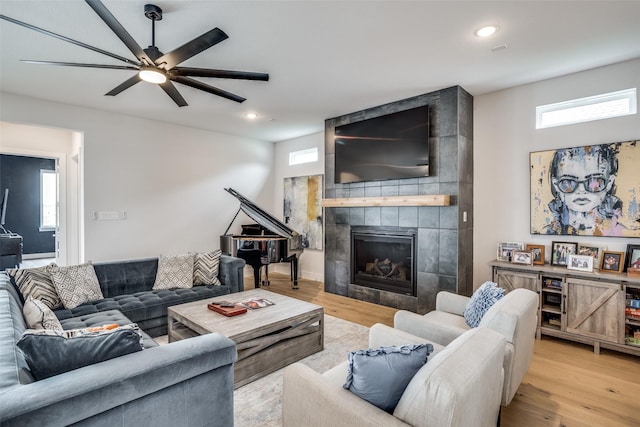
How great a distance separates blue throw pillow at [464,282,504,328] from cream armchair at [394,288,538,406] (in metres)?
0.10

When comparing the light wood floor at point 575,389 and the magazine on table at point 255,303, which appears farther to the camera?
the magazine on table at point 255,303

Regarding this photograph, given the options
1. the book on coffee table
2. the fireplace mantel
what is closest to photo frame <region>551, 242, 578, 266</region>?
the fireplace mantel

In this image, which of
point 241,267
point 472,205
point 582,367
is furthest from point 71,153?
point 582,367

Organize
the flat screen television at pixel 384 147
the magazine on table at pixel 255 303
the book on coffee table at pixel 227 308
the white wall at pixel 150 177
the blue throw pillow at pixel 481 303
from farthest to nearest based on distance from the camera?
the white wall at pixel 150 177 → the flat screen television at pixel 384 147 → the magazine on table at pixel 255 303 → the book on coffee table at pixel 227 308 → the blue throw pillow at pixel 481 303

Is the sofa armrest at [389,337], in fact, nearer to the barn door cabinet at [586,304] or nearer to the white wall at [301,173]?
the barn door cabinet at [586,304]

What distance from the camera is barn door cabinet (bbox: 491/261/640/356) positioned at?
9.48 ft

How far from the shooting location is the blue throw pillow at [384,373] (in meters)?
1.26

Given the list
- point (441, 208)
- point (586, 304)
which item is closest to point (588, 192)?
point (586, 304)

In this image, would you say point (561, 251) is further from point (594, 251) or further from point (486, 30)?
point (486, 30)

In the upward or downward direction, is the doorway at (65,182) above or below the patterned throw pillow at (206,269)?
above

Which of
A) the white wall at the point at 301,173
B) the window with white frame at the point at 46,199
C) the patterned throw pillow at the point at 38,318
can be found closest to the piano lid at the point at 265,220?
the white wall at the point at 301,173

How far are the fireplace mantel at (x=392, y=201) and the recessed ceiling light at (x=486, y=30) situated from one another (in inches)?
68.7

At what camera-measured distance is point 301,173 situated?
6441 mm

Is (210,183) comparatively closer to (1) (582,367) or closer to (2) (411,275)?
(2) (411,275)
